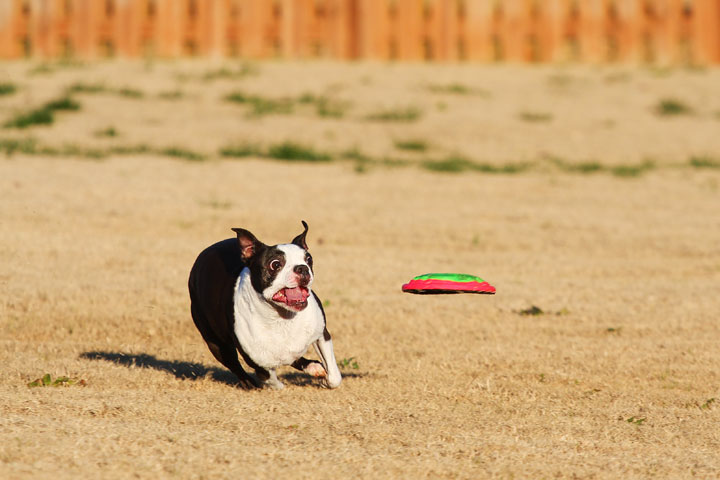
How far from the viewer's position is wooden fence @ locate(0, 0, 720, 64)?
881 inches

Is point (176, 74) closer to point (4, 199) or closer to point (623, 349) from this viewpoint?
point (4, 199)

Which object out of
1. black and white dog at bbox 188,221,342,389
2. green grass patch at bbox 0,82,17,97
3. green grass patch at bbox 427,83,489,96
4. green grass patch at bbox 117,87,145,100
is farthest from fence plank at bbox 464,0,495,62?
black and white dog at bbox 188,221,342,389

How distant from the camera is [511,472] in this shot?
562 centimetres

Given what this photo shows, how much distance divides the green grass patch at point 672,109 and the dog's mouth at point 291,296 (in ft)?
54.3

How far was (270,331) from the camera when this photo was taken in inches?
268

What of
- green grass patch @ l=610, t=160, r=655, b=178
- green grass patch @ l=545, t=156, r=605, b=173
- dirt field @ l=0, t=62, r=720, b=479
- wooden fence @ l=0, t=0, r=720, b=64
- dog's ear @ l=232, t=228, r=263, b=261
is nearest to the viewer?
dirt field @ l=0, t=62, r=720, b=479

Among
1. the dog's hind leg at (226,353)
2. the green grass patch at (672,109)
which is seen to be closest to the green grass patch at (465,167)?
the green grass patch at (672,109)

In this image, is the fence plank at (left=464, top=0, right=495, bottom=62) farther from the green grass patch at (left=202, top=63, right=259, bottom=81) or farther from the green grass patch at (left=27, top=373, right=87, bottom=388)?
the green grass patch at (left=27, top=373, right=87, bottom=388)

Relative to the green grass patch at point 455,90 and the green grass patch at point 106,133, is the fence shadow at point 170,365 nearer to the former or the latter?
the green grass patch at point 106,133

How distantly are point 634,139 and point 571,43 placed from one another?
5113 millimetres

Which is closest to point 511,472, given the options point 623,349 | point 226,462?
point 226,462

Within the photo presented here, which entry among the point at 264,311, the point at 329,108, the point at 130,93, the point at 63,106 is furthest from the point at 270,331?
the point at 130,93

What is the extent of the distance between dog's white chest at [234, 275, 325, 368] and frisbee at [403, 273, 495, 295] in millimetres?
1590

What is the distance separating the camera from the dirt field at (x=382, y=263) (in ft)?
20.0
